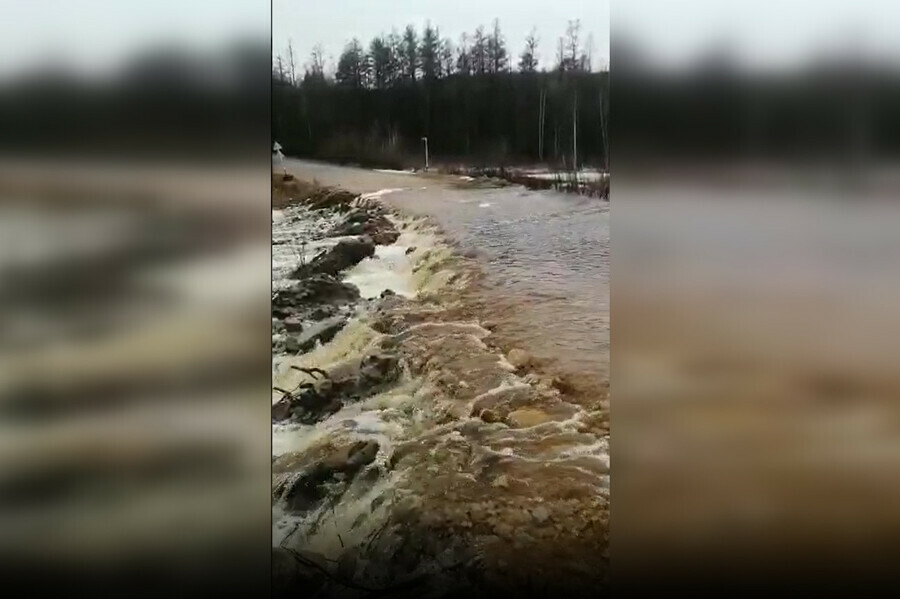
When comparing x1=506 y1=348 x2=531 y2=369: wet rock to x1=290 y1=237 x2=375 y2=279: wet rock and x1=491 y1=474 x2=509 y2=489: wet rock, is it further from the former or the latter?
x1=290 y1=237 x2=375 y2=279: wet rock

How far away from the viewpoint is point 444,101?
10.5 ft

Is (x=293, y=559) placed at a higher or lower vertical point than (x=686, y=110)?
lower

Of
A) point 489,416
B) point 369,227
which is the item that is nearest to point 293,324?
point 369,227

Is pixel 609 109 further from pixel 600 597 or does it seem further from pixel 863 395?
pixel 600 597

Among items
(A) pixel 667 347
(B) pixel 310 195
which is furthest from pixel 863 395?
(B) pixel 310 195

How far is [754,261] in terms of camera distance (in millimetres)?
3217

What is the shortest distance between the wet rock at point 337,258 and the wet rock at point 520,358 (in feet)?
2.07

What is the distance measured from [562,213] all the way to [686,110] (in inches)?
22.9

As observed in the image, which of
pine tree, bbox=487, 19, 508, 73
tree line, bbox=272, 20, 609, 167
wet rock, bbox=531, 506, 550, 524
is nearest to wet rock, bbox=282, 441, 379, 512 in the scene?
wet rock, bbox=531, 506, 550, 524

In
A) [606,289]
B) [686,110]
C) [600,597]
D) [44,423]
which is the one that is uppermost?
[686,110]

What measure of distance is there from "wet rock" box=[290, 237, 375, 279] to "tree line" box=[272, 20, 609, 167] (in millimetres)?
302

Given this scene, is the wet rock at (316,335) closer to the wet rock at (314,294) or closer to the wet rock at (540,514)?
the wet rock at (314,294)

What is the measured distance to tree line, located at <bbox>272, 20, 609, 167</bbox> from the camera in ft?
10.4

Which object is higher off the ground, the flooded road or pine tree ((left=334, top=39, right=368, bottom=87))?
pine tree ((left=334, top=39, right=368, bottom=87))
